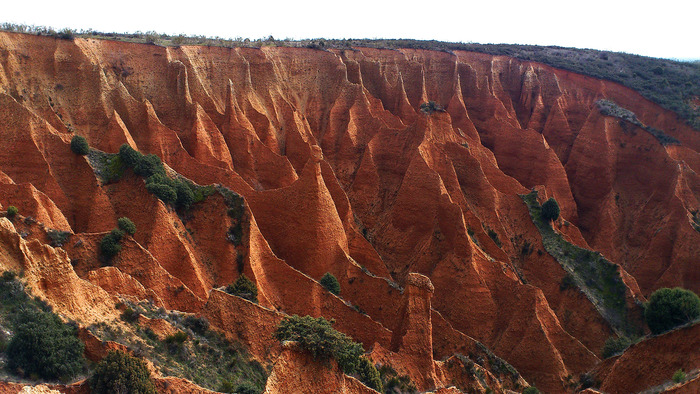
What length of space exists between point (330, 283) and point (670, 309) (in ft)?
54.5

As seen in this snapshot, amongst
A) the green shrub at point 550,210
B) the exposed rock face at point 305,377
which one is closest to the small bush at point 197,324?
the exposed rock face at point 305,377

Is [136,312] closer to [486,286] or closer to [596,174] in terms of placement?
[486,286]

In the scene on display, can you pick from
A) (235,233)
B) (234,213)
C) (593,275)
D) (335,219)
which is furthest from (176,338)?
(593,275)

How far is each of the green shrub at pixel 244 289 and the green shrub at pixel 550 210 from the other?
20010 mm

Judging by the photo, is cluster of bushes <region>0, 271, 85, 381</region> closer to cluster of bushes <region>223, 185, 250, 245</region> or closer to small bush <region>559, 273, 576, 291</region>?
cluster of bushes <region>223, 185, 250, 245</region>

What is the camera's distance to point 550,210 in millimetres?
35031

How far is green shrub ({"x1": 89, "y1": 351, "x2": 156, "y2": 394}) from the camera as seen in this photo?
43.6 ft

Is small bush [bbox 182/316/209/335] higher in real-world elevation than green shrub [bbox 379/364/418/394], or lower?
higher

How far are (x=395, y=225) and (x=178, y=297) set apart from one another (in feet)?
53.2

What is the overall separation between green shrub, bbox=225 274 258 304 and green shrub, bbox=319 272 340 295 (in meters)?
4.10

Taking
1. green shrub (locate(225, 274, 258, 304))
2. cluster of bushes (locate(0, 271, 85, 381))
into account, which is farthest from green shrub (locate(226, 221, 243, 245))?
cluster of bushes (locate(0, 271, 85, 381))

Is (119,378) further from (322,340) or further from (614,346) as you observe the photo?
(614,346)

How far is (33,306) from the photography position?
15.5 meters

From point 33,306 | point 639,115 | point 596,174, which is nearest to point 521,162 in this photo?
point 596,174
